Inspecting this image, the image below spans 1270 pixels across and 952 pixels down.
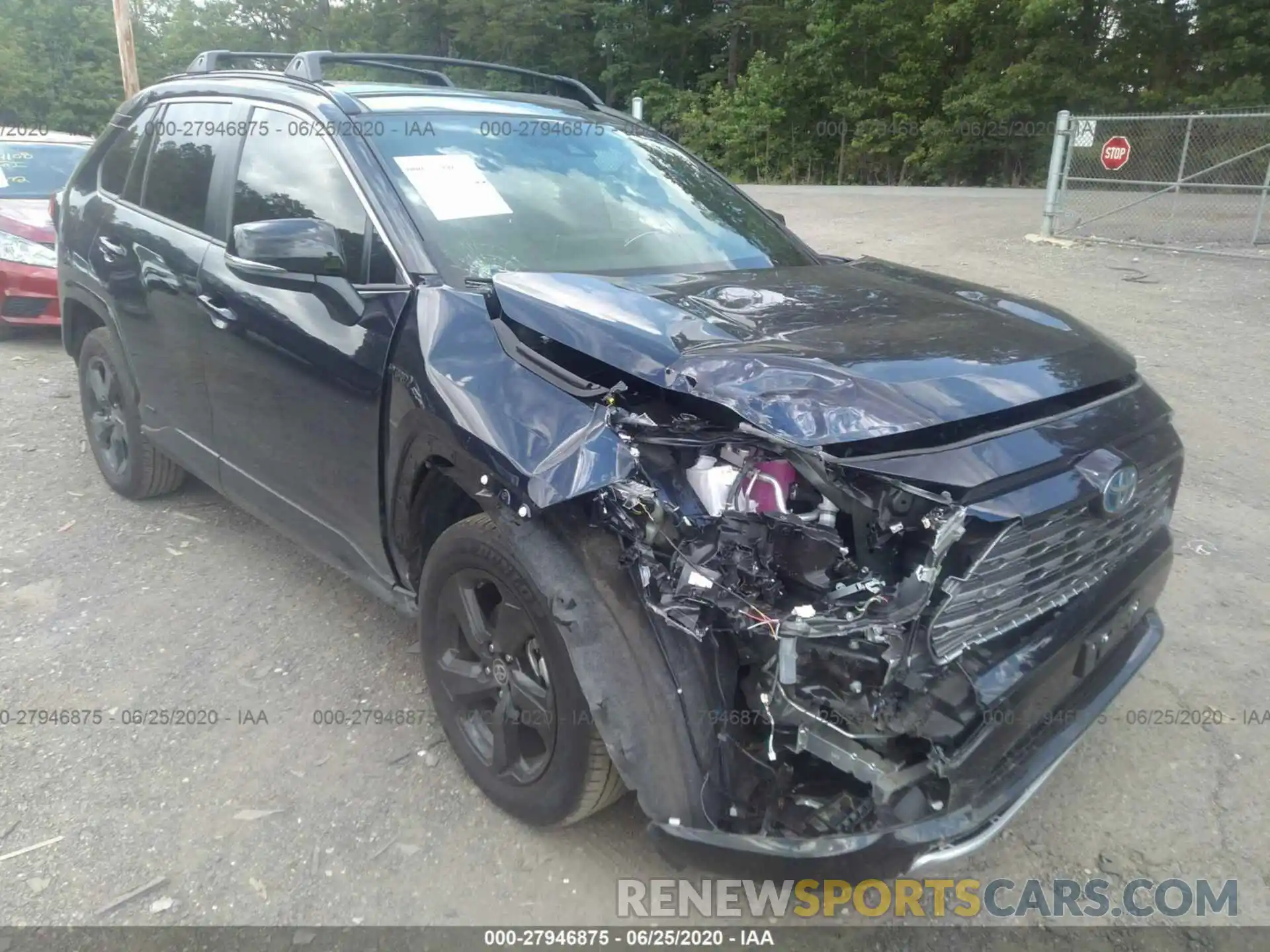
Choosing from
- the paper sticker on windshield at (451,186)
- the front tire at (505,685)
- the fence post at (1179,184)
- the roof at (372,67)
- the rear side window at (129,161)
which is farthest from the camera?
the fence post at (1179,184)

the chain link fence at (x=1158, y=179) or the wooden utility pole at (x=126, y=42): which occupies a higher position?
the wooden utility pole at (x=126, y=42)

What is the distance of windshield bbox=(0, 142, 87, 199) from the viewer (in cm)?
841

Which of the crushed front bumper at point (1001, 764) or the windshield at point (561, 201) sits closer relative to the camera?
the crushed front bumper at point (1001, 764)

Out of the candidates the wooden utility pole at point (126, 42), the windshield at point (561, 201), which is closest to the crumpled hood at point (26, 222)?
the windshield at point (561, 201)

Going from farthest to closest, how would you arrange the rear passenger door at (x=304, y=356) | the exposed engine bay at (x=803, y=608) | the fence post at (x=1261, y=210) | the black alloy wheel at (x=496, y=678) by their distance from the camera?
the fence post at (x=1261, y=210)
the rear passenger door at (x=304, y=356)
the black alloy wheel at (x=496, y=678)
the exposed engine bay at (x=803, y=608)

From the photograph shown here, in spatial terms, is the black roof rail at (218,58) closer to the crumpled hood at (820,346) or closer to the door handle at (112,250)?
the door handle at (112,250)

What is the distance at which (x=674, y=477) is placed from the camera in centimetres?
216

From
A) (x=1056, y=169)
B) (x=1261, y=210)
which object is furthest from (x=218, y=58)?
(x=1261, y=210)

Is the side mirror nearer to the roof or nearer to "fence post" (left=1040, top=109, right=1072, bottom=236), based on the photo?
the roof

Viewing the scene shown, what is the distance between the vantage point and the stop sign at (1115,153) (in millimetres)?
13250

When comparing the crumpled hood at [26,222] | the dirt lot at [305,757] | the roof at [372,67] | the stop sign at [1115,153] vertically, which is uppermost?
the stop sign at [1115,153]

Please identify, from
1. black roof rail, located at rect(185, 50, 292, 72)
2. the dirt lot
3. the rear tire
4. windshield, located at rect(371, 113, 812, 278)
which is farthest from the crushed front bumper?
black roof rail, located at rect(185, 50, 292, 72)

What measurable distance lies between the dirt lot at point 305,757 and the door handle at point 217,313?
1.18 metres

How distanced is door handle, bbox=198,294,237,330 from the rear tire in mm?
1056
